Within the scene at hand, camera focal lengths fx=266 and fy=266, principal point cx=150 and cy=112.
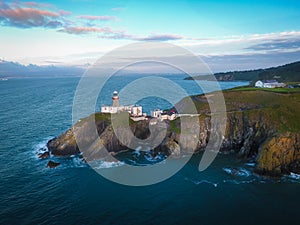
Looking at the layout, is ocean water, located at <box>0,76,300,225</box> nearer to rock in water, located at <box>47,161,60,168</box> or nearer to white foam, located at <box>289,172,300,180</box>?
white foam, located at <box>289,172,300,180</box>

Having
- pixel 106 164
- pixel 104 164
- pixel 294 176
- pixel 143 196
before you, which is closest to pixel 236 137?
pixel 294 176

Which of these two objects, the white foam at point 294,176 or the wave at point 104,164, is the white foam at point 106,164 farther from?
the white foam at point 294,176

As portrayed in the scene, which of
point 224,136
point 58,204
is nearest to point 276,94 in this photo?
point 224,136

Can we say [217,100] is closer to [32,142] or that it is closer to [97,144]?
[97,144]

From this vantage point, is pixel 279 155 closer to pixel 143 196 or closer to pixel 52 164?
pixel 143 196

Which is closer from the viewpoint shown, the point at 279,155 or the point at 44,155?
the point at 279,155

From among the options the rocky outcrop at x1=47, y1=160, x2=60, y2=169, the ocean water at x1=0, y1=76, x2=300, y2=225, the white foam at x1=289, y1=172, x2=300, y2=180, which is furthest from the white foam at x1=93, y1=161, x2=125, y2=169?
the white foam at x1=289, y1=172, x2=300, y2=180

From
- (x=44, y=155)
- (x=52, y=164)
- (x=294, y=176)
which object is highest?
(x=44, y=155)
